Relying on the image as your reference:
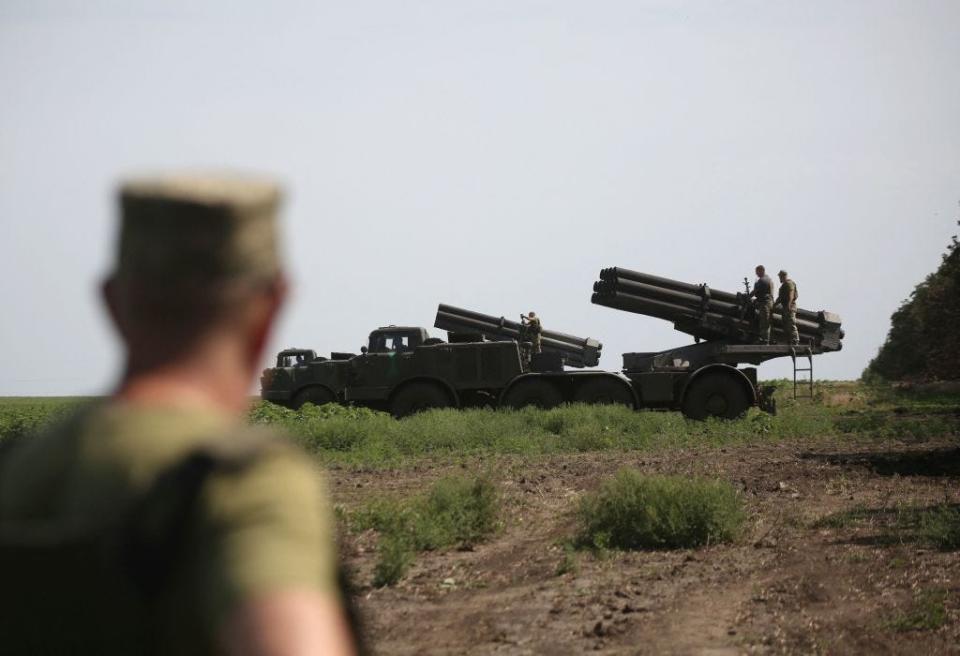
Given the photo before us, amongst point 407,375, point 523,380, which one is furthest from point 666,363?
point 407,375

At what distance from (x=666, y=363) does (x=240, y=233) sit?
2420 cm

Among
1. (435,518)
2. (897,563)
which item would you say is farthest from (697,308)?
(897,563)

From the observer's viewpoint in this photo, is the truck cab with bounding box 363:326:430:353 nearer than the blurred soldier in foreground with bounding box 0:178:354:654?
No

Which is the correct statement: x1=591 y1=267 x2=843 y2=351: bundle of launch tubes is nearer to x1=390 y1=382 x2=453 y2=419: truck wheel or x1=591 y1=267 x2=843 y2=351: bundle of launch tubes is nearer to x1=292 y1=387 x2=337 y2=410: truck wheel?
x1=390 y1=382 x2=453 y2=419: truck wheel

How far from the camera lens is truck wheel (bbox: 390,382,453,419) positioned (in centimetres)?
2497

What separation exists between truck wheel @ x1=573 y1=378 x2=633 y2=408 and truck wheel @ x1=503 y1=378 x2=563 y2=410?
0.46m

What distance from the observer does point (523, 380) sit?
2494 centimetres

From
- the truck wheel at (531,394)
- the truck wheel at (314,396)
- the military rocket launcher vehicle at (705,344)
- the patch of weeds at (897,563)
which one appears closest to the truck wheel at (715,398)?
the military rocket launcher vehicle at (705,344)

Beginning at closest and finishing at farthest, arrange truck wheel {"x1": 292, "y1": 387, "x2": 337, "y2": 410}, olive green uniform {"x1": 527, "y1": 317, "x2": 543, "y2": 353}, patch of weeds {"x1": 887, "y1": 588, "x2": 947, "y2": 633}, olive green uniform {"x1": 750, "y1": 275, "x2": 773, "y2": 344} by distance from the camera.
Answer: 1. patch of weeds {"x1": 887, "y1": 588, "x2": 947, "y2": 633}
2. olive green uniform {"x1": 750, "y1": 275, "x2": 773, "y2": 344}
3. truck wheel {"x1": 292, "y1": 387, "x2": 337, "y2": 410}
4. olive green uniform {"x1": 527, "y1": 317, "x2": 543, "y2": 353}

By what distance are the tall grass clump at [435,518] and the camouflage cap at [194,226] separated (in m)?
8.30

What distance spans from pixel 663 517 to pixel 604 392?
14357 millimetres

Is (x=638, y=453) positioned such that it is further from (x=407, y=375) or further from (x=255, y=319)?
(x=255, y=319)

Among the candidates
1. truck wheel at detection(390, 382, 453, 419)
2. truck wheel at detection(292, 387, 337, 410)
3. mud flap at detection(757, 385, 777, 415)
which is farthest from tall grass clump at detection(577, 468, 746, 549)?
truck wheel at detection(292, 387, 337, 410)

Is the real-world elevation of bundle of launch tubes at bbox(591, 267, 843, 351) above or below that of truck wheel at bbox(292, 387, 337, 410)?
above
